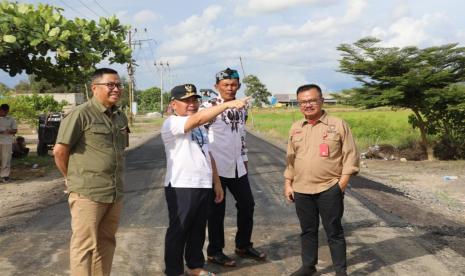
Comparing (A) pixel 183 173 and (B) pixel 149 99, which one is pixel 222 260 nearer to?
(A) pixel 183 173

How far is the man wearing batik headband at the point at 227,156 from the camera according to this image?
468 centimetres

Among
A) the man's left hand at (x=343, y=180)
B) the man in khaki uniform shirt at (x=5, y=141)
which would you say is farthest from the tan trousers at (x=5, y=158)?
the man's left hand at (x=343, y=180)

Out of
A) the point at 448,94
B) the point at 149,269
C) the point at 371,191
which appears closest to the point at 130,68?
the point at 448,94

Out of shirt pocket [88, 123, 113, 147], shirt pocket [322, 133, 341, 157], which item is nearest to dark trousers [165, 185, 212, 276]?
shirt pocket [88, 123, 113, 147]

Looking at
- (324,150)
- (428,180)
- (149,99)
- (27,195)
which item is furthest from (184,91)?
(149,99)

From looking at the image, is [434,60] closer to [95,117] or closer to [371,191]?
[371,191]

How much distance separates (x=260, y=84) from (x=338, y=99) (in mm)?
73855

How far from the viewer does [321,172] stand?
424 cm

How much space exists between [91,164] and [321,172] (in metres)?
1.95

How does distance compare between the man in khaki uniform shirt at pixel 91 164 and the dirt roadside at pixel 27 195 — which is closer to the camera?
the man in khaki uniform shirt at pixel 91 164

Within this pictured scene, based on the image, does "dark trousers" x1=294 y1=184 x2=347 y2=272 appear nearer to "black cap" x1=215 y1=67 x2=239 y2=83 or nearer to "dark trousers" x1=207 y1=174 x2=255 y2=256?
"dark trousers" x1=207 y1=174 x2=255 y2=256

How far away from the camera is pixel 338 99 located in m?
16.5

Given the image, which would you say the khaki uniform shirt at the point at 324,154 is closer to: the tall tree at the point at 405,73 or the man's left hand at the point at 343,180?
the man's left hand at the point at 343,180

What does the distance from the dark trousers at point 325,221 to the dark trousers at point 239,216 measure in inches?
25.0
